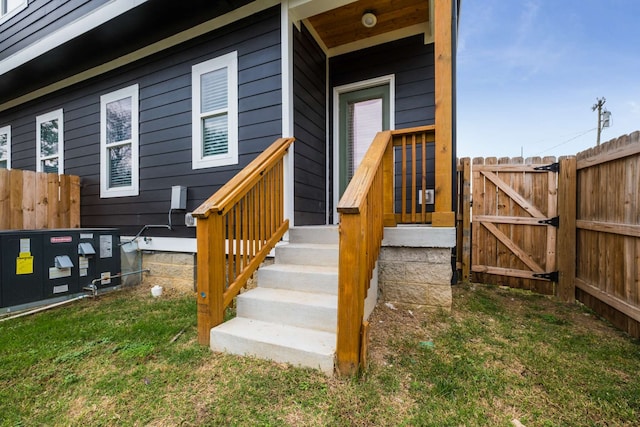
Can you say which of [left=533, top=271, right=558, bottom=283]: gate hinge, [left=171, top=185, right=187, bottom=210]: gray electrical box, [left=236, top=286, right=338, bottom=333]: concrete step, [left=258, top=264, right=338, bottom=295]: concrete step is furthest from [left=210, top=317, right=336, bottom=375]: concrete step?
[left=533, top=271, right=558, bottom=283]: gate hinge

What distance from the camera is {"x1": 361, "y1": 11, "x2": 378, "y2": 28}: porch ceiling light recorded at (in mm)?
3521

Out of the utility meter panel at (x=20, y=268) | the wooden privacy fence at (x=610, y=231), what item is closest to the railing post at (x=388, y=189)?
the wooden privacy fence at (x=610, y=231)

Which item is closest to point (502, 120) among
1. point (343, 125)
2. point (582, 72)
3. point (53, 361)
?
point (582, 72)

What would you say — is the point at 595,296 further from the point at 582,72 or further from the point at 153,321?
the point at 582,72

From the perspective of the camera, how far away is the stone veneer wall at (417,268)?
8.78ft

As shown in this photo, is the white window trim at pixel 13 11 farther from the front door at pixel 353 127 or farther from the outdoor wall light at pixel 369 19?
the outdoor wall light at pixel 369 19

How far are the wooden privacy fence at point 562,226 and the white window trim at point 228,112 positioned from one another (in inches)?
124

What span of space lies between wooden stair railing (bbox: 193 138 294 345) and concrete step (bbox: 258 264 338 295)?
158 mm

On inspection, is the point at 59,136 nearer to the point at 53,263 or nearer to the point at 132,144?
the point at 132,144

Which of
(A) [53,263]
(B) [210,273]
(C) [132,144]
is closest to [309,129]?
(B) [210,273]

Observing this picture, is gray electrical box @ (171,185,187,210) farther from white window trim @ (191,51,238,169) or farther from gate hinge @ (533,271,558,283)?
gate hinge @ (533,271,558,283)

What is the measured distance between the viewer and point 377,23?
12.3ft

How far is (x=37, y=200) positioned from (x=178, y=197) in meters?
2.43

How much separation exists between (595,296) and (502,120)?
47.6 ft
